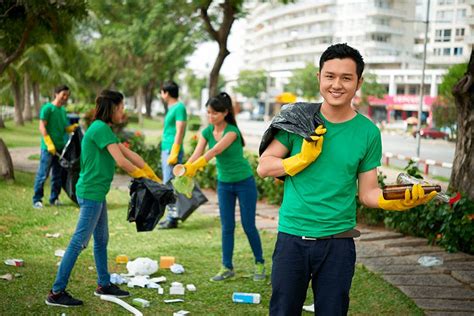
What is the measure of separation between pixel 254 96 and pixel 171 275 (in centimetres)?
7210

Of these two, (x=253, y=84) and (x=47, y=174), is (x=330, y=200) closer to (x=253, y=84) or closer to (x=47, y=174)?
(x=47, y=174)

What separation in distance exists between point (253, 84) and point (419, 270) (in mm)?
69714

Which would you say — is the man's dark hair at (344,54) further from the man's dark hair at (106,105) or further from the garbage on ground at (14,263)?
the garbage on ground at (14,263)

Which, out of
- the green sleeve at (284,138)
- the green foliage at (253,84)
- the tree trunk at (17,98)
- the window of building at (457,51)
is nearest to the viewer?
the green sleeve at (284,138)

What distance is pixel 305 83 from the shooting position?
173 feet

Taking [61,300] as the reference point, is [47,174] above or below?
above

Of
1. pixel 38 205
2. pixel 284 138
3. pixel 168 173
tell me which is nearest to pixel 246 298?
pixel 284 138

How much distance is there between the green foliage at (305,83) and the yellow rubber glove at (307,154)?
48016 millimetres

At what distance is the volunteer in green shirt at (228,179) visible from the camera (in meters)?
5.08

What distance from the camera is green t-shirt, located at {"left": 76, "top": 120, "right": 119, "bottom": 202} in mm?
4355

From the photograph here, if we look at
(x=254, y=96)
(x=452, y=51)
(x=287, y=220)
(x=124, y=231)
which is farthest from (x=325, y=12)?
(x=287, y=220)

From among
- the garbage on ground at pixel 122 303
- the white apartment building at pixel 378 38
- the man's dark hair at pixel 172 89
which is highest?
the white apartment building at pixel 378 38

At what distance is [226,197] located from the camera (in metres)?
5.13

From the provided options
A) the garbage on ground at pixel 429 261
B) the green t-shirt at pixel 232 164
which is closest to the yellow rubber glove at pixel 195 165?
the green t-shirt at pixel 232 164
